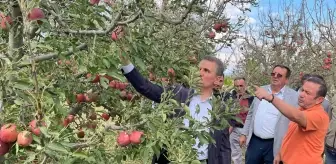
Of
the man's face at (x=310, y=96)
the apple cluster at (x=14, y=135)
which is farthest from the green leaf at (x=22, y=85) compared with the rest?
the man's face at (x=310, y=96)

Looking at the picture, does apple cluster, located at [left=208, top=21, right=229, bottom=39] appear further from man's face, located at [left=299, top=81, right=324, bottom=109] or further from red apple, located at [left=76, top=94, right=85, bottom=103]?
red apple, located at [left=76, top=94, right=85, bottom=103]

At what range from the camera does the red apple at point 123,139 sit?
2.00 metres

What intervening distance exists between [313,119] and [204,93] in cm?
93

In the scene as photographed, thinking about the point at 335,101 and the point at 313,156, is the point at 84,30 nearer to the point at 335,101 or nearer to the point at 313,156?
the point at 313,156

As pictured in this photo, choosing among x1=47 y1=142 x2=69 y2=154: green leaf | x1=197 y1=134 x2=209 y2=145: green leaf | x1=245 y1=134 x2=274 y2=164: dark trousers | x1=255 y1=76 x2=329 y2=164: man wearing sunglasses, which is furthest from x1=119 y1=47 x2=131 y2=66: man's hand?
x1=245 y1=134 x2=274 y2=164: dark trousers

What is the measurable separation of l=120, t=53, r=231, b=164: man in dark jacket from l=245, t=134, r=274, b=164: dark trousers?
1.78 m

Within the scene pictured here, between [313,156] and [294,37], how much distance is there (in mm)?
6386

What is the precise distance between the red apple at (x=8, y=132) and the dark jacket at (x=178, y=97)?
104 cm

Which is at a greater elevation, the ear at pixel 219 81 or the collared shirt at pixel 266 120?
the ear at pixel 219 81

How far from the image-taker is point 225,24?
142 inches

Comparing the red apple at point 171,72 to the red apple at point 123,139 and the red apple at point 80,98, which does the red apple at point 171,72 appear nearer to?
the red apple at point 80,98

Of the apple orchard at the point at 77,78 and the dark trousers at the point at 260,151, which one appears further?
the dark trousers at the point at 260,151

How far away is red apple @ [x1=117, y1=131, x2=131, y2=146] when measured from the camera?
2.00 m

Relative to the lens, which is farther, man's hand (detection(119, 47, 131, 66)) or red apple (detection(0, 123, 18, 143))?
man's hand (detection(119, 47, 131, 66))
